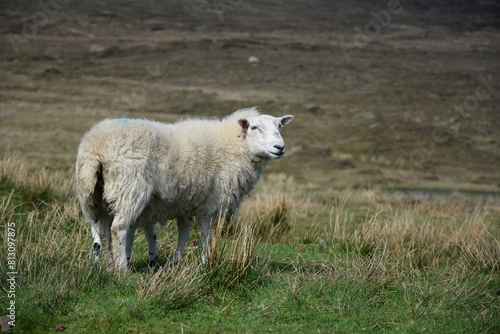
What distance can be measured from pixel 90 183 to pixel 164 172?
94 centimetres

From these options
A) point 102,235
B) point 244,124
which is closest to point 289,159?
point 244,124

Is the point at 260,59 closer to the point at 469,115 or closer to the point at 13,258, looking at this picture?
the point at 469,115

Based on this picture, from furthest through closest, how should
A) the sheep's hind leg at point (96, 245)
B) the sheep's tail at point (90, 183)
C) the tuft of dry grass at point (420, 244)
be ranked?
1. the tuft of dry grass at point (420, 244)
2. the sheep's hind leg at point (96, 245)
3. the sheep's tail at point (90, 183)

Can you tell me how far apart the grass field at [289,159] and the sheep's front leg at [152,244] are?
16 centimetres

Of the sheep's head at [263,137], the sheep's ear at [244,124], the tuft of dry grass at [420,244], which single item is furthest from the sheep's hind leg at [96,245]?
the tuft of dry grass at [420,244]

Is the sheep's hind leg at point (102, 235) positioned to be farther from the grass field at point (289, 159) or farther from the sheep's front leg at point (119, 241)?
the grass field at point (289, 159)

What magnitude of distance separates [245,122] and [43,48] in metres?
86.7

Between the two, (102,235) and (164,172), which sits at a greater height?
(164,172)

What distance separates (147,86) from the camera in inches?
2697

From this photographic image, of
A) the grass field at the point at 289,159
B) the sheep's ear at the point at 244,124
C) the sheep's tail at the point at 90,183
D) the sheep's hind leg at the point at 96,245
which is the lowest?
the grass field at the point at 289,159

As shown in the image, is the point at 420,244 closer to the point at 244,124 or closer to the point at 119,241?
the point at 244,124

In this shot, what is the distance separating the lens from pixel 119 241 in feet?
22.8

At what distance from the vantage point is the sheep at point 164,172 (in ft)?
22.7

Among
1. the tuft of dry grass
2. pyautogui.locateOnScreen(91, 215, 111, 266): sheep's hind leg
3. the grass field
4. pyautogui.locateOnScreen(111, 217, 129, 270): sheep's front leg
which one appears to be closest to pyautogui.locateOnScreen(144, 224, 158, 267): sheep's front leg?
the grass field
